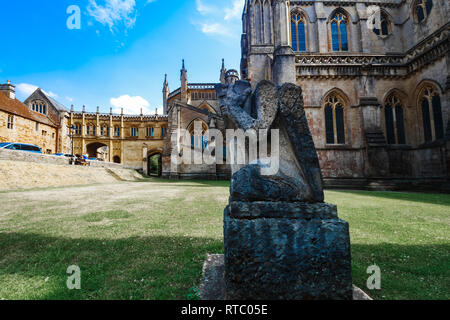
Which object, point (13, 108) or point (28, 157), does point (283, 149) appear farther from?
point (13, 108)

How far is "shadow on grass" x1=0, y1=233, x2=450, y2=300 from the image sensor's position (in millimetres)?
1968

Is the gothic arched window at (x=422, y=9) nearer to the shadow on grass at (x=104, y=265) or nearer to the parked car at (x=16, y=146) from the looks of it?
the shadow on grass at (x=104, y=265)

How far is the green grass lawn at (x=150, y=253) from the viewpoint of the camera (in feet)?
6.64

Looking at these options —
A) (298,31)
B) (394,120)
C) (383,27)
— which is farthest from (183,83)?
(394,120)

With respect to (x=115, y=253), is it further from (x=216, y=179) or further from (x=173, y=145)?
(x=173, y=145)

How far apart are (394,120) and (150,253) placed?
19729 mm

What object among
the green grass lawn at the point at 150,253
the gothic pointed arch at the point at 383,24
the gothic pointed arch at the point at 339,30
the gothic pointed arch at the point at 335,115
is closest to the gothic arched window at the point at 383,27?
the gothic pointed arch at the point at 383,24

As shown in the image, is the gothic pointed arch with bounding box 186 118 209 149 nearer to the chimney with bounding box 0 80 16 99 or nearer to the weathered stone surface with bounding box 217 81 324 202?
the weathered stone surface with bounding box 217 81 324 202

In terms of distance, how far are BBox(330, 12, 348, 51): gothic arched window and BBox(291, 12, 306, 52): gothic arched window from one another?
284 centimetres

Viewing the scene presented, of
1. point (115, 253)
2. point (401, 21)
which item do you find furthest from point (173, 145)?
point (401, 21)

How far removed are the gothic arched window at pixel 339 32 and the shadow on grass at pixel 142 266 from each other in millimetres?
22448

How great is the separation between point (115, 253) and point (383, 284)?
342 cm

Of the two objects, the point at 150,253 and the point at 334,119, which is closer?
the point at 150,253

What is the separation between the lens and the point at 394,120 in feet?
50.8
